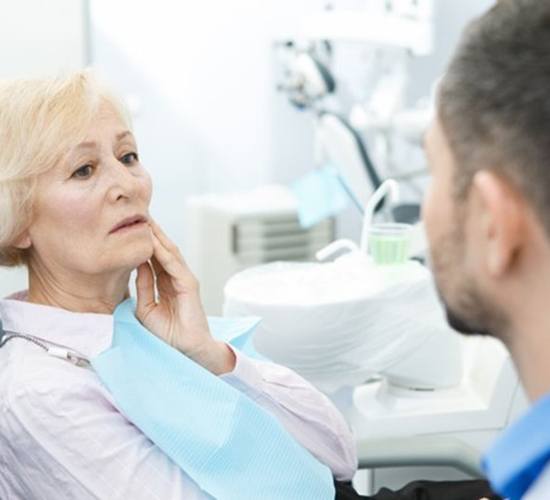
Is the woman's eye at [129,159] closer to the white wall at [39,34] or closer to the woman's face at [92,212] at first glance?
the woman's face at [92,212]

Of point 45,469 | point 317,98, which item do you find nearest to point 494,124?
point 45,469

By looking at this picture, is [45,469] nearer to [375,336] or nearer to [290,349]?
[290,349]

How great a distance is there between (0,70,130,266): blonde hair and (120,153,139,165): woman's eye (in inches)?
3.2

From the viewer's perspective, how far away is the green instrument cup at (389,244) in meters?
1.64

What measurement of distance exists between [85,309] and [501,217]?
774 millimetres

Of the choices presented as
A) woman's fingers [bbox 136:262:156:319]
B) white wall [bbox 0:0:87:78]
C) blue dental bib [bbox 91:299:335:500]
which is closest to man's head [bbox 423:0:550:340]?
blue dental bib [bbox 91:299:335:500]

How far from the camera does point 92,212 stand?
122 centimetres

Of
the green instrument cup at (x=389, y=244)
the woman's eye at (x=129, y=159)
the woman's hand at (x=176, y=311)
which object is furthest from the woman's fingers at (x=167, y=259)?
the green instrument cup at (x=389, y=244)

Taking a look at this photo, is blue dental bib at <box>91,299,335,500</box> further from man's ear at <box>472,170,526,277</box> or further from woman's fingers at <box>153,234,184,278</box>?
man's ear at <box>472,170,526,277</box>

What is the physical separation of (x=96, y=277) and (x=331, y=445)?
0.41 meters

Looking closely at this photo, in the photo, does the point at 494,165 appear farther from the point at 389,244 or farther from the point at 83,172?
the point at 389,244

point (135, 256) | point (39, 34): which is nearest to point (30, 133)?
point (135, 256)

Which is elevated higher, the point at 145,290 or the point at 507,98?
the point at 507,98

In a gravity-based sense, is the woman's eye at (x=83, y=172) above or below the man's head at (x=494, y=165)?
below
